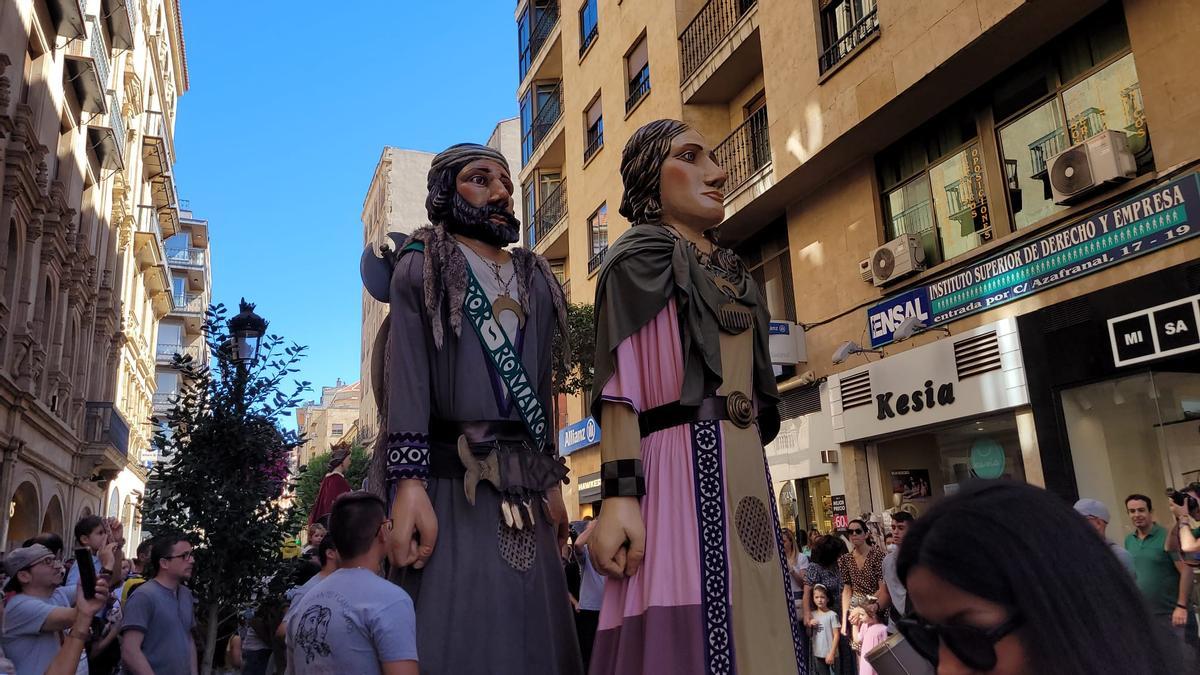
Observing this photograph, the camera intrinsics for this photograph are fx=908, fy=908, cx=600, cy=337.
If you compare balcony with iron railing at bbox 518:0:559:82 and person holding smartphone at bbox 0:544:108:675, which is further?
balcony with iron railing at bbox 518:0:559:82

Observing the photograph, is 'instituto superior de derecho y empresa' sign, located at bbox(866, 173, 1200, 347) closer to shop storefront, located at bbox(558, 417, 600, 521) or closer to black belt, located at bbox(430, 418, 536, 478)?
black belt, located at bbox(430, 418, 536, 478)

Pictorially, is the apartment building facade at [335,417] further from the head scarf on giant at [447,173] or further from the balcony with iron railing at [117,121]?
the head scarf on giant at [447,173]

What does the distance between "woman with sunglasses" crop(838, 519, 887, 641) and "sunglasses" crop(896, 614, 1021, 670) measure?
286 inches

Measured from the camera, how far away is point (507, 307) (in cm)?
303

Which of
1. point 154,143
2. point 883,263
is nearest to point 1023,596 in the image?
point 883,263

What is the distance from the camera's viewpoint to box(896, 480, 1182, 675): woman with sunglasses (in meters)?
1.09

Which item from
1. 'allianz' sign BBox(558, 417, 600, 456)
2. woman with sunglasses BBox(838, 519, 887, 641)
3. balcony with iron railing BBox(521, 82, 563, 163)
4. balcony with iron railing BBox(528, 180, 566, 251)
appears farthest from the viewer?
balcony with iron railing BBox(521, 82, 563, 163)

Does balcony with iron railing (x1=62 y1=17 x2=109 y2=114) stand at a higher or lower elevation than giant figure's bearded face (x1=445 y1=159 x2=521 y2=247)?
higher

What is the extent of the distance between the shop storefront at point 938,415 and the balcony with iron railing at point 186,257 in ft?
142

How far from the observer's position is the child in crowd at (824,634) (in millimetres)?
8695

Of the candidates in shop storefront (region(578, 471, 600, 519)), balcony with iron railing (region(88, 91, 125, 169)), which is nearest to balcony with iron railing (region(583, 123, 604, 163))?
shop storefront (region(578, 471, 600, 519))

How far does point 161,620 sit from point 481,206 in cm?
408

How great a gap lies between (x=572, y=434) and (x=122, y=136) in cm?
1556

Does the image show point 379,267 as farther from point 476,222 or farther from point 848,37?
point 848,37
